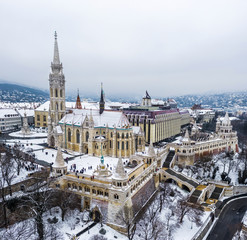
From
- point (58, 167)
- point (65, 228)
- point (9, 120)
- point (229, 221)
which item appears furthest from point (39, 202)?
point (9, 120)

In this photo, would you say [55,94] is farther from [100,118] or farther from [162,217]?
[162,217]

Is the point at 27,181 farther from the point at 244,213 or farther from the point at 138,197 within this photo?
the point at 244,213

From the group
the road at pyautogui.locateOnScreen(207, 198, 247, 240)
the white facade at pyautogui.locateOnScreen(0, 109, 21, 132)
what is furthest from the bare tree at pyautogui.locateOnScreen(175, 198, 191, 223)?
the white facade at pyautogui.locateOnScreen(0, 109, 21, 132)

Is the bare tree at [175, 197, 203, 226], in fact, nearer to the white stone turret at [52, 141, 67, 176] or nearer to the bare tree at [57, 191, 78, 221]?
the bare tree at [57, 191, 78, 221]

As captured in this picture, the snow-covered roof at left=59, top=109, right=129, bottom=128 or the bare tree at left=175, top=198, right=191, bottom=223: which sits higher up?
the snow-covered roof at left=59, top=109, right=129, bottom=128

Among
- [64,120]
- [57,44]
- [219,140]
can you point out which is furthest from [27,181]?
[219,140]

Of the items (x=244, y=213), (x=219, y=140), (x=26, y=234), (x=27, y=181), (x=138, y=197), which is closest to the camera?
(x=26, y=234)
